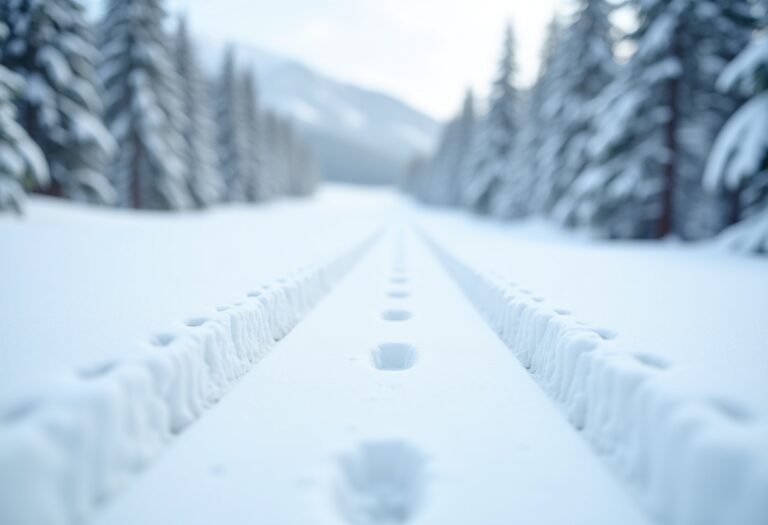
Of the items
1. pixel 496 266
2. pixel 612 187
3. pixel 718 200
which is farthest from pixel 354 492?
pixel 718 200

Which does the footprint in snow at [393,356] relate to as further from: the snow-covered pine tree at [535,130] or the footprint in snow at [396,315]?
the snow-covered pine tree at [535,130]

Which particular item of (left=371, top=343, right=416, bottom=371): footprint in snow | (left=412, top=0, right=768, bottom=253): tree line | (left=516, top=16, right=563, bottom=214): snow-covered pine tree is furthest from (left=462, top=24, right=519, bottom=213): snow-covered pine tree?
(left=371, top=343, right=416, bottom=371): footprint in snow

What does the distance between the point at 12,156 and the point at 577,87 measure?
20.2 m

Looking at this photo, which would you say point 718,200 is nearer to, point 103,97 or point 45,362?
point 45,362

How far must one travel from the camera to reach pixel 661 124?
12.2 m

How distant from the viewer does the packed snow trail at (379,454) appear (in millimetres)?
1733

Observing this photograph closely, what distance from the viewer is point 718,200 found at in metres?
17.2

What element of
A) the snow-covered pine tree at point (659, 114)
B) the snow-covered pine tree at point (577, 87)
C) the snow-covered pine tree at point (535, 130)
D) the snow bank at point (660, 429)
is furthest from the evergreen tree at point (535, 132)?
the snow bank at point (660, 429)

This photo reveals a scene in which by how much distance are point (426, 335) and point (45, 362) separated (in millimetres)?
2947

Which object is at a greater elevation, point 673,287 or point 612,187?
point 612,187

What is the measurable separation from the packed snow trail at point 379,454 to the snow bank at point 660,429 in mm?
139

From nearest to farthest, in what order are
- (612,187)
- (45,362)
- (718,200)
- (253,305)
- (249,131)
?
(45,362)
(253,305)
(612,187)
(718,200)
(249,131)

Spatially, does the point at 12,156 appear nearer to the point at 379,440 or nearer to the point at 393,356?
the point at 393,356

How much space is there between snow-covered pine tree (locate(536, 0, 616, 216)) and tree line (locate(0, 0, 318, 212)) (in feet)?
60.4
